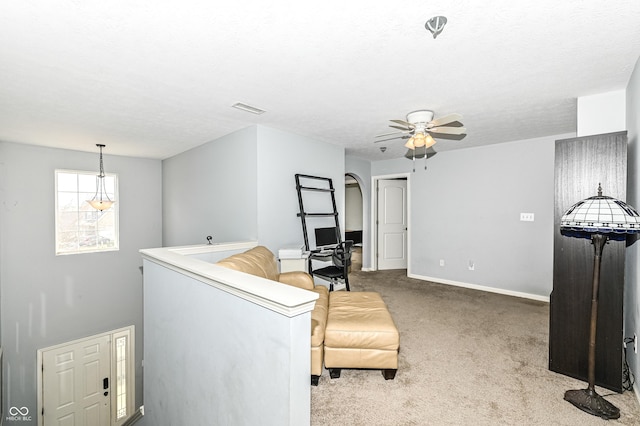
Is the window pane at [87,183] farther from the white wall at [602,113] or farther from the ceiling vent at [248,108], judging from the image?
the white wall at [602,113]

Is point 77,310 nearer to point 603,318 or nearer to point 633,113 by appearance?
point 603,318

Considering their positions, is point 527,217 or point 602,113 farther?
point 527,217

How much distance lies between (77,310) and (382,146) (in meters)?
5.93

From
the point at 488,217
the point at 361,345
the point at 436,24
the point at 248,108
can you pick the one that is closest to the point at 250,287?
the point at 361,345

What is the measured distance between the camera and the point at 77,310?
511 cm

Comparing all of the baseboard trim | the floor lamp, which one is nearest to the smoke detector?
the floor lamp

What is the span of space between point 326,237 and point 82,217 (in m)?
4.42

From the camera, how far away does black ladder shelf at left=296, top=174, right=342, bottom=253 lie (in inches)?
165

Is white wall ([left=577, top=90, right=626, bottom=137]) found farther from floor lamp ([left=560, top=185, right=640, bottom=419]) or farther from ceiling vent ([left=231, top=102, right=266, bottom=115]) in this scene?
ceiling vent ([left=231, top=102, right=266, bottom=115])

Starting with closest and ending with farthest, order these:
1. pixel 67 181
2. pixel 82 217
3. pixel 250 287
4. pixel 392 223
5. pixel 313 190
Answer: pixel 250 287 < pixel 313 190 < pixel 67 181 < pixel 82 217 < pixel 392 223

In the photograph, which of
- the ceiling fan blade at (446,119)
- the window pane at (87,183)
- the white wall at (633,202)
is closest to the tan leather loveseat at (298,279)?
the ceiling fan blade at (446,119)

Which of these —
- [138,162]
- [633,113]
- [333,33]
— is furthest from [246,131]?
[633,113]

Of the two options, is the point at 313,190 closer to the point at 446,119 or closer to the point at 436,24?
the point at 446,119

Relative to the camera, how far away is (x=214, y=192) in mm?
4484
